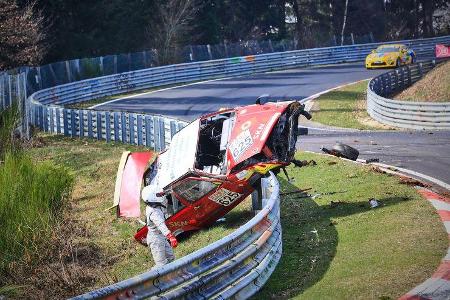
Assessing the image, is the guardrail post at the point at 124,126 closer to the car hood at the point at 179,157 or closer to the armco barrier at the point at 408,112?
the armco barrier at the point at 408,112

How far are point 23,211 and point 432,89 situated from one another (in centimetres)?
2435

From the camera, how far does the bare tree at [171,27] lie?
52.8 m

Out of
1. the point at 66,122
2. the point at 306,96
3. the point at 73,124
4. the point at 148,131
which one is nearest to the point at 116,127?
the point at 148,131

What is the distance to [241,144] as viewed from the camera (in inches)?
572

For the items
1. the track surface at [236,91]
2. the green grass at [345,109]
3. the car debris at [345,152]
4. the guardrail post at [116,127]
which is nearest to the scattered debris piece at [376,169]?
the car debris at [345,152]

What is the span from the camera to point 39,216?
13.1 metres

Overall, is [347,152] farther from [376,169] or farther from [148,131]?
[148,131]

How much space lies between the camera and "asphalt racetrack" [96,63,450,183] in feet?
68.5

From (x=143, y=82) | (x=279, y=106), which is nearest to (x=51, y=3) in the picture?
(x=143, y=82)

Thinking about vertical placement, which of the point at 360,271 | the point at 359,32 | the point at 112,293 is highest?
the point at 112,293

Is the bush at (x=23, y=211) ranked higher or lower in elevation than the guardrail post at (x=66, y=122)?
higher

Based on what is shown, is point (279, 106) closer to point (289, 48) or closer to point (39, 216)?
point (39, 216)

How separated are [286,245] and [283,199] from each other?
3.87 metres

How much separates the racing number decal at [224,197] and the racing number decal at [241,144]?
630mm
